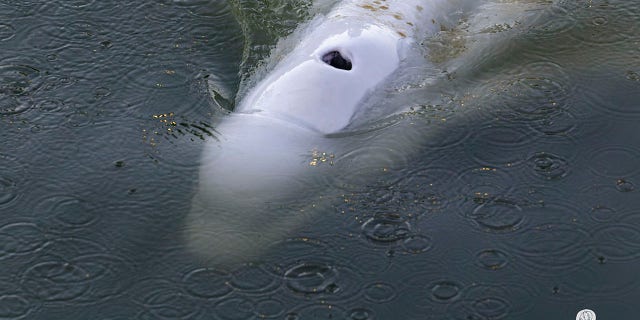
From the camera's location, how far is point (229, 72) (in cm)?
644

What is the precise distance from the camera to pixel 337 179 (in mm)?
5559

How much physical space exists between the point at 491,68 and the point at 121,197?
8.28 ft

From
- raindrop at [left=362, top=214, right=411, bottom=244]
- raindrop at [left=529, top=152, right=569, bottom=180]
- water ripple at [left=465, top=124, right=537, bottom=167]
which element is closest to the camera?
raindrop at [left=362, top=214, right=411, bottom=244]

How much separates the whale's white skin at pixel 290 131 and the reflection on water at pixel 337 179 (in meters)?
0.11

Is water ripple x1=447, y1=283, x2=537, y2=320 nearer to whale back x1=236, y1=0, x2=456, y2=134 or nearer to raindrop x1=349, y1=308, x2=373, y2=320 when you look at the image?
raindrop x1=349, y1=308, x2=373, y2=320

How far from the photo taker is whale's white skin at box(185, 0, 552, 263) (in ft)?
17.3

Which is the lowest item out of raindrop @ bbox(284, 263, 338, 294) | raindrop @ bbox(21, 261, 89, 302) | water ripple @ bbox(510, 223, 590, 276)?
raindrop @ bbox(21, 261, 89, 302)

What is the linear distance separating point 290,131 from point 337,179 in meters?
0.38

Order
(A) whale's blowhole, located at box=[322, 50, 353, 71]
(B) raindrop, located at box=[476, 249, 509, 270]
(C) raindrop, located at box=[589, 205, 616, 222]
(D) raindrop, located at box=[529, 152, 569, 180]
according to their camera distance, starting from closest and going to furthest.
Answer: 1. (B) raindrop, located at box=[476, 249, 509, 270]
2. (C) raindrop, located at box=[589, 205, 616, 222]
3. (D) raindrop, located at box=[529, 152, 569, 180]
4. (A) whale's blowhole, located at box=[322, 50, 353, 71]

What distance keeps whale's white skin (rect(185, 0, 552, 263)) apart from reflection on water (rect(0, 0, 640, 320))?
11cm

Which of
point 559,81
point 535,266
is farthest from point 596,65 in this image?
point 535,266

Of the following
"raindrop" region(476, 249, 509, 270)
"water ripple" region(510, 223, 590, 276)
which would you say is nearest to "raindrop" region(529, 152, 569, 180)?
"water ripple" region(510, 223, 590, 276)

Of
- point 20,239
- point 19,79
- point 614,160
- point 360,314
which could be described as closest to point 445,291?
point 360,314

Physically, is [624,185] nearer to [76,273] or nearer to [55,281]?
[76,273]
